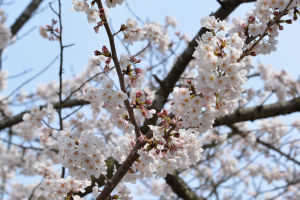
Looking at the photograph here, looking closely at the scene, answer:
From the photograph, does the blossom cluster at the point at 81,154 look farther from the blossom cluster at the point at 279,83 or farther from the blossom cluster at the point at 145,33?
the blossom cluster at the point at 279,83

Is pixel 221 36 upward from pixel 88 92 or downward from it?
downward

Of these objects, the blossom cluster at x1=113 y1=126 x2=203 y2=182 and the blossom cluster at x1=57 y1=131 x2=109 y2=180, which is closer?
the blossom cluster at x1=113 y1=126 x2=203 y2=182

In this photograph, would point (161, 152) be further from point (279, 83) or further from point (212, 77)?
point (279, 83)

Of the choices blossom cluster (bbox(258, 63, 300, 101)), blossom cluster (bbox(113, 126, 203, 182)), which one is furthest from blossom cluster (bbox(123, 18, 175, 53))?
blossom cluster (bbox(258, 63, 300, 101))

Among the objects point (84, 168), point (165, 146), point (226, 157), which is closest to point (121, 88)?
point (165, 146)

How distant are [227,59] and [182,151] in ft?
2.19

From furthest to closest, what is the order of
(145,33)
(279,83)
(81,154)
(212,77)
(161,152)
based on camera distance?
(279,83), (145,33), (81,154), (161,152), (212,77)

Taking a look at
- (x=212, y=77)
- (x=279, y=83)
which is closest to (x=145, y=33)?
(x=212, y=77)

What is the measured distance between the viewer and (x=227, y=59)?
1.40 meters

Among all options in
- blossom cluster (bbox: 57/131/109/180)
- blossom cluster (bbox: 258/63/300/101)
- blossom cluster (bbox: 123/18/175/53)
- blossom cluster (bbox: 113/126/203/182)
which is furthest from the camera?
blossom cluster (bbox: 258/63/300/101)

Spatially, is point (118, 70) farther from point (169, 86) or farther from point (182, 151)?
point (169, 86)

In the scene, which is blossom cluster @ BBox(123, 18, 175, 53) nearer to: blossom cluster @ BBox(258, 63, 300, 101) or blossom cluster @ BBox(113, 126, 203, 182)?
blossom cluster @ BBox(113, 126, 203, 182)

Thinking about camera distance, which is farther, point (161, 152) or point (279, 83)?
point (279, 83)

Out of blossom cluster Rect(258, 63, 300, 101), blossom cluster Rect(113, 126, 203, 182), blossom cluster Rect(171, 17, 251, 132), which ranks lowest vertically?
blossom cluster Rect(113, 126, 203, 182)
